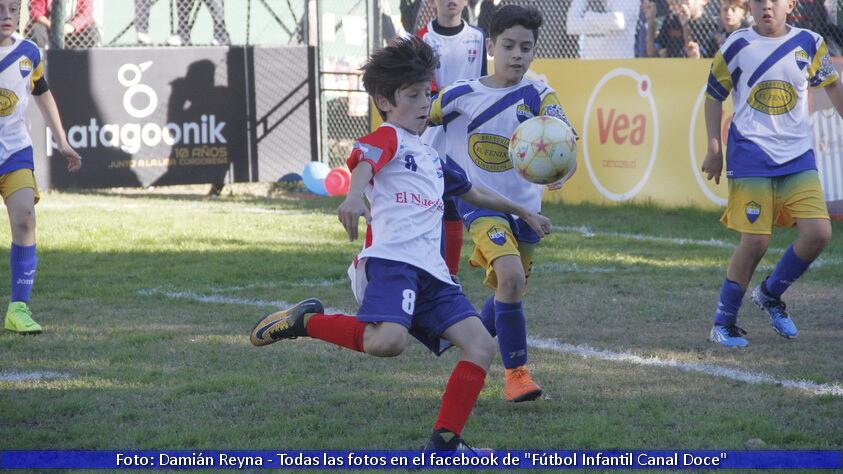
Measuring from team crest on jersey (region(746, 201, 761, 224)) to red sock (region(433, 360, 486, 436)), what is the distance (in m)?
2.68

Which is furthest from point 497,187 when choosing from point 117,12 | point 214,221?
point 117,12

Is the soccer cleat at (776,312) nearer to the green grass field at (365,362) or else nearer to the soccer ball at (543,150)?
the green grass field at (365,362)

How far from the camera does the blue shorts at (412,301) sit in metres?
4.47

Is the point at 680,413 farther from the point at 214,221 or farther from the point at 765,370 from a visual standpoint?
the point at 214,221

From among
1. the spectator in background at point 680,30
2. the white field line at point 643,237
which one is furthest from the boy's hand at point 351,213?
the spectator in background at point 680,30

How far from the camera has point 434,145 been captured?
6758mm

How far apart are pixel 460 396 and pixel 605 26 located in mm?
10194

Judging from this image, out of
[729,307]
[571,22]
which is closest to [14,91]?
[729,307]

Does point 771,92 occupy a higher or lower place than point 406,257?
higher

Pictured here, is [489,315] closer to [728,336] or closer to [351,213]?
[728,336]

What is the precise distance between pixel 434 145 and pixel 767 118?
184 centimetres

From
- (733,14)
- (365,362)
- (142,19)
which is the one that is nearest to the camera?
(365,362)

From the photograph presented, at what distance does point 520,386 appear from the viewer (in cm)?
524

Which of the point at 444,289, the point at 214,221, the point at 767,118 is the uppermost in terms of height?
the point at 767,118
